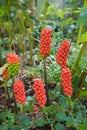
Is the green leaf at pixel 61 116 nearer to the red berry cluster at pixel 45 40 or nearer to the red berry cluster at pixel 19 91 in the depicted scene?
the red berry cluster at pixel 19 91

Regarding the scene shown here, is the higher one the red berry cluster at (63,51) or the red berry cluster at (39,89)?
the red berry cluster at (63,51)

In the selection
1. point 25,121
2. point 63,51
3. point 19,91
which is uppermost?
point 63,51

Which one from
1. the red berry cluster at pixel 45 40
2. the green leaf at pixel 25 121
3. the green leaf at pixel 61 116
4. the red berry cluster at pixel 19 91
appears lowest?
the green leaf at pixel 25 121

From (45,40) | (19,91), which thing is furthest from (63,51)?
(19,91)

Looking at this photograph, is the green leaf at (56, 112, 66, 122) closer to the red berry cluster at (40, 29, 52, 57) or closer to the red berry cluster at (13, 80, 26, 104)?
the red berry cluster at (13, 80, 26, 104)

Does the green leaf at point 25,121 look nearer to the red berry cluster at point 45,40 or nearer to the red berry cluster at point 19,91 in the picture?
the red berry cluster at point 19,91

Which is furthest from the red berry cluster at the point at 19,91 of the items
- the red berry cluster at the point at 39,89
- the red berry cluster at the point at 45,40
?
the red berry cluster at the point at 45,40

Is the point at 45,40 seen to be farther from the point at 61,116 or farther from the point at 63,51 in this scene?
the point at 61,116

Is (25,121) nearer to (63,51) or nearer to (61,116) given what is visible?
(61,116)

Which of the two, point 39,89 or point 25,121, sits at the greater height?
point 39,89

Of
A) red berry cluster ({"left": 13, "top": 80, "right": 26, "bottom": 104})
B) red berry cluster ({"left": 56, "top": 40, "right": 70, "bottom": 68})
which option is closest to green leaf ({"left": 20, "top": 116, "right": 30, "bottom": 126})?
red berry cluster ({"left": 13, "top": 80, "right": 26, "bottom": 104})

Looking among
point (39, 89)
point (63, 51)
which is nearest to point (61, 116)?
point (39, 89)

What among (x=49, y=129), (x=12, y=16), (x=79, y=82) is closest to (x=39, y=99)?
(x=49, y=129)

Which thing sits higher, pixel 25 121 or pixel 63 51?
pixel 63 51
